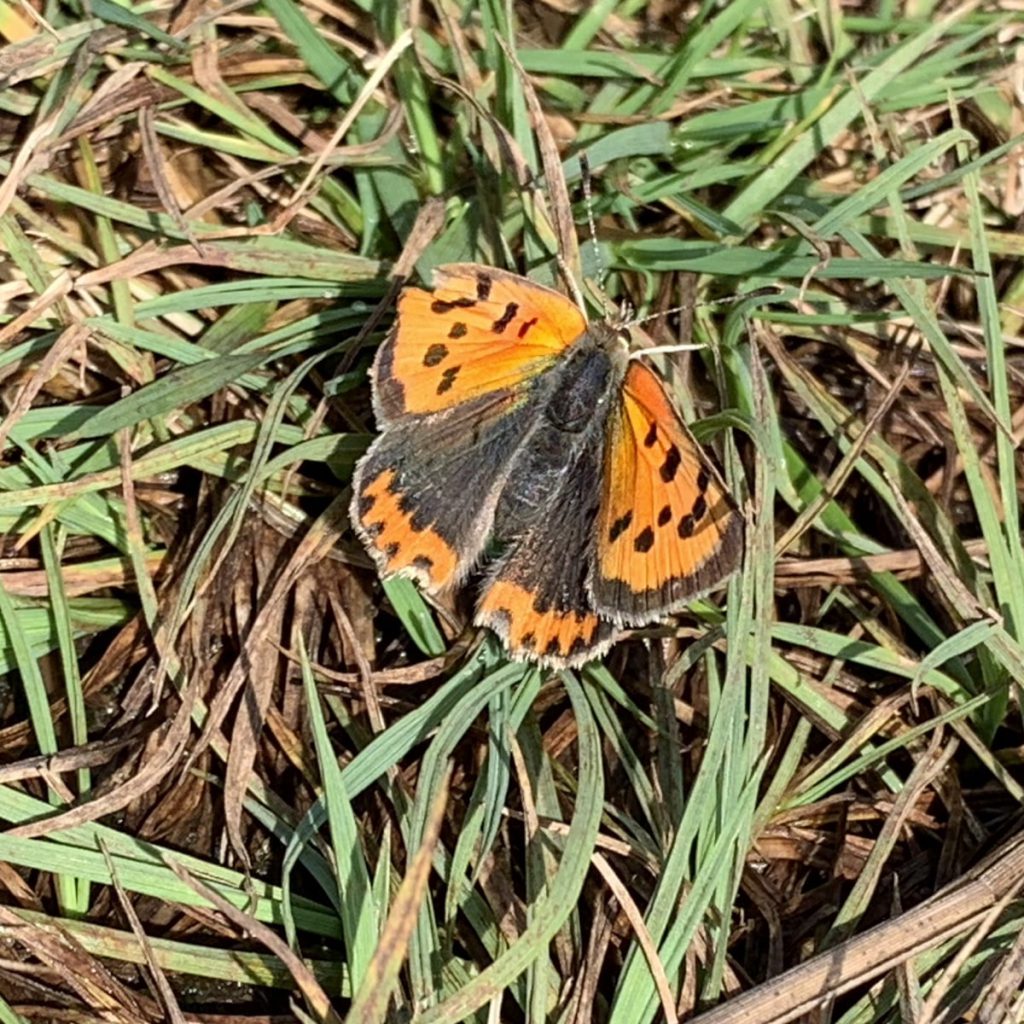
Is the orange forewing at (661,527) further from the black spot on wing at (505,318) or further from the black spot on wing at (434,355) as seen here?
the black spot on wing at (434,355)

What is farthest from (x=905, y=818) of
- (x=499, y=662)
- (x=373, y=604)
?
(x=373, y=604)

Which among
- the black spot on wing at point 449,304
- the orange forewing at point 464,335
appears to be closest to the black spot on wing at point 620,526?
the orange forewing at point 464,335

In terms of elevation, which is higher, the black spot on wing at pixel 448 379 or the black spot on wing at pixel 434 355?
the black spot on wing at pixel 434 355

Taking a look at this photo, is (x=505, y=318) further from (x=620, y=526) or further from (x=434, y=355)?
(x=620, y=526)

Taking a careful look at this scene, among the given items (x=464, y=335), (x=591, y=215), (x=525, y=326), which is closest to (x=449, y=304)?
(x=464, y=335)

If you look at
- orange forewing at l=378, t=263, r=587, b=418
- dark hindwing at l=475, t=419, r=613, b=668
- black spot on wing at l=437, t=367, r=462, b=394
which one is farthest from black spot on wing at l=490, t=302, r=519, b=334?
dark hindwing at l=475, t=419, r=613, b=668

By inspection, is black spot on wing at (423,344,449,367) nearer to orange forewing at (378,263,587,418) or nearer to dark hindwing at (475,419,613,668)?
orange forewing at (378,263,587,418)
